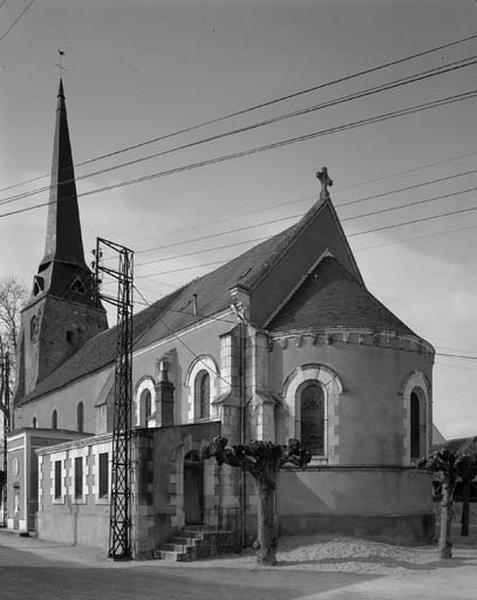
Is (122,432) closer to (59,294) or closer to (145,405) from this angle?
(145,405)

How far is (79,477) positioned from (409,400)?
12.4 meters

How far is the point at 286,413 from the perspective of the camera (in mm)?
26375

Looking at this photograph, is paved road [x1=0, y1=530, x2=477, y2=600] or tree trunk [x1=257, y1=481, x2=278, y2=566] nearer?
paved road [x1=0, y1=530, x2=477, y2=600]

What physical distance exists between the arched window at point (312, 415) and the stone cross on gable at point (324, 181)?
342 inches

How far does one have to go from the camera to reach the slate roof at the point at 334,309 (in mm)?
26578

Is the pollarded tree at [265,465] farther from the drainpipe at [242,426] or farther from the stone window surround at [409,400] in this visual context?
the stone window surround at [409,400]

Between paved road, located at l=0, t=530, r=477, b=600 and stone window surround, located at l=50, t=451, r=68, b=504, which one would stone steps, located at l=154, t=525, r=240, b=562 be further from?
stone window surround, located at l=50, t=451, r=68, b=504

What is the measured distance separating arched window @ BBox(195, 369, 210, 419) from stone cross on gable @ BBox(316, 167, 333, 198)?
27.8 feet

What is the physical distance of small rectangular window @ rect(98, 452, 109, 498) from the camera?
2734cm

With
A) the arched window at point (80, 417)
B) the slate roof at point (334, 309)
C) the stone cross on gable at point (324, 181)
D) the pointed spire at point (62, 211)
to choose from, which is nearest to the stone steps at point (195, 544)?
the slate roof at point (334, 309)

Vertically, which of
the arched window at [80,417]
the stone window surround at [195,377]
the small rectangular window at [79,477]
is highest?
the stone window surround at [195,377]

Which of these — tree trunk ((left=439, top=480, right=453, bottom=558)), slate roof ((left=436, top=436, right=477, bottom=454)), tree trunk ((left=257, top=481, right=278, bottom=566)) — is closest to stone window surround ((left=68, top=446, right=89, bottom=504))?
tree trunk ((left=257, top=481, right=278, bottom=566))

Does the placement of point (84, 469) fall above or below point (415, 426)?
below

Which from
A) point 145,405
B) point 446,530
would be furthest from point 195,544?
point 145,405
